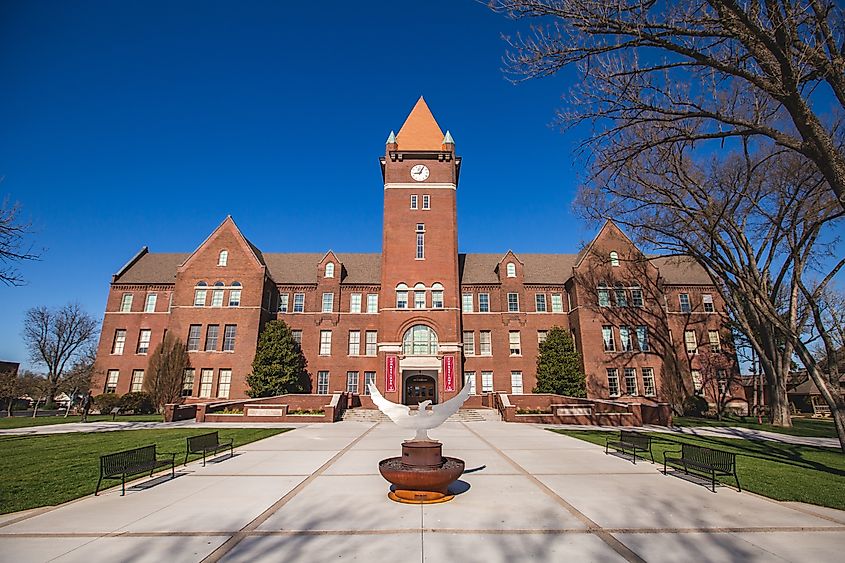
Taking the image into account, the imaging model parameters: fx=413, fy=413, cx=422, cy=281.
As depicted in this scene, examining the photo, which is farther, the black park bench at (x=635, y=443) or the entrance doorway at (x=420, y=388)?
the entrance doorway at (x=420, y=388)

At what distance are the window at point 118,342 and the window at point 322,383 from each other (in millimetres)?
17251

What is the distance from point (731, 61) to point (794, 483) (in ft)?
A: 32.4

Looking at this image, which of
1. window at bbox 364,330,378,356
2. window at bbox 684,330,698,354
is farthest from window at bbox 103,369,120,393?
window at bbox 684,330,698,354

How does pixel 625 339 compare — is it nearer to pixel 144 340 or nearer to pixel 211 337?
pixel 211 337

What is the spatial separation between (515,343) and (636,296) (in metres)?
10.9

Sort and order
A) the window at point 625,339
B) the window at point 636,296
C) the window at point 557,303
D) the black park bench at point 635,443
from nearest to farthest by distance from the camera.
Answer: the black park bench at point 635,443 → the window at point 625,339 → the window at point 636,296 → the window at point 557,303

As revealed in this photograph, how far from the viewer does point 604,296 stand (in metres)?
34.7

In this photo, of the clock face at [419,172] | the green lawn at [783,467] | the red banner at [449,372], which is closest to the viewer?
the green lawn at [783,467]

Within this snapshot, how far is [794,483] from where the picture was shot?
33.0 feet

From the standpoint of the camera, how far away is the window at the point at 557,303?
36650 millimetres

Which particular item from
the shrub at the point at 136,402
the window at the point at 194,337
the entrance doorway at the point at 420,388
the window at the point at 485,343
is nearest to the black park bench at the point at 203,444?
the entrance doorway at the point at 420,388

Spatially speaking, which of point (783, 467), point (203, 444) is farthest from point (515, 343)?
point (203, 444)

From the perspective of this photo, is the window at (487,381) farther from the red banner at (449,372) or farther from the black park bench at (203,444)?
the black park bench at (203,444)

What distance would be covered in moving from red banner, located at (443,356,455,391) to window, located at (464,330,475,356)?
11.6ft
